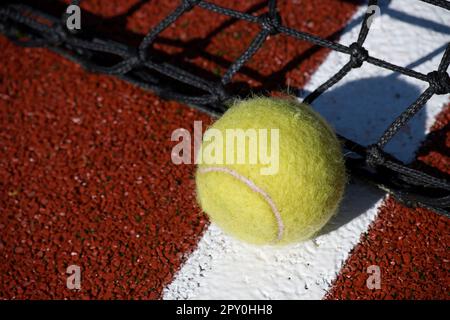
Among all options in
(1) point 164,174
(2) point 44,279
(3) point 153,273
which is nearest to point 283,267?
(3) point 153,273

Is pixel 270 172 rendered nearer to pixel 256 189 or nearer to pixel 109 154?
pixel 256 189

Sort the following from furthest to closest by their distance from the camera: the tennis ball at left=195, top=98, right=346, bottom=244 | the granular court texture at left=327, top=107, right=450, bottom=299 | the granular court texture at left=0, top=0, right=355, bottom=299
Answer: the granular court texture at left=0, top=0, right=355, bottom=299, the granular court texture at left=327, top=107, right=450, bottom=299, the tennis ball at left=195, top=98, right=346, bottom=244

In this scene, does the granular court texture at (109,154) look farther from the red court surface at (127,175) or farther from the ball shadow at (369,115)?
the ball shadow at (369,115)

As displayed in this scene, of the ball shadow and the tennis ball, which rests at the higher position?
the ball shadow

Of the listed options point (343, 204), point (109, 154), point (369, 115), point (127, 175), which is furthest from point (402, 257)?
point (109, 154)

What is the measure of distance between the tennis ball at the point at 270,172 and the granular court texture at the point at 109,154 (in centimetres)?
36

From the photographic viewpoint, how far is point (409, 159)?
2.02 metres

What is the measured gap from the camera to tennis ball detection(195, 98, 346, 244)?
1562 millimetres

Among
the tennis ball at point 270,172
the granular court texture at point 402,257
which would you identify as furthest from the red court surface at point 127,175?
the tennis ball at point 270,172

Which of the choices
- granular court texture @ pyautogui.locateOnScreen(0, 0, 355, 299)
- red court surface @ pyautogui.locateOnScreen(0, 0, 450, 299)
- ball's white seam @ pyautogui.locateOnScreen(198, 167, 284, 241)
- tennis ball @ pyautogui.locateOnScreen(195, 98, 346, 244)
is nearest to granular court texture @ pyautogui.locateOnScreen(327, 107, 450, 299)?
red court surface @ pyautogui.locateOnScreen(0, 0, 450, 299)

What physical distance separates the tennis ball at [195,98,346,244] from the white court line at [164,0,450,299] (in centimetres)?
18

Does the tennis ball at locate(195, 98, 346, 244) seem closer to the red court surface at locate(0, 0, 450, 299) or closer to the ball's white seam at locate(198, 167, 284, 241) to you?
the ball's white seam at locate(198, 167, 284, 241)

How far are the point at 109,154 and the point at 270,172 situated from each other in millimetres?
850

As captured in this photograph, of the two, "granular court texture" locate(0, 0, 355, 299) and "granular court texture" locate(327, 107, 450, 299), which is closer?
"granular court texture" locate(327, 107, 450, 299)
